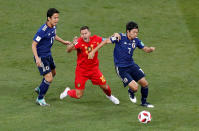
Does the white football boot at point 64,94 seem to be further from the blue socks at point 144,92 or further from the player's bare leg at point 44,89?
the blue socks at point 144,92

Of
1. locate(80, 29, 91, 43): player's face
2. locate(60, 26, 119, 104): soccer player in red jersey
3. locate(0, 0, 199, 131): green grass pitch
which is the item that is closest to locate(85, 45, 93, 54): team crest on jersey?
locate(60, 26, 119, 104): soccer player in red jersey

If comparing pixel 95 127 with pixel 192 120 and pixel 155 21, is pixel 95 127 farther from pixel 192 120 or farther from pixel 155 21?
pixel 155 21

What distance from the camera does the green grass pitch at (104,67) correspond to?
502 inches

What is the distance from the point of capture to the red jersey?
1371cm

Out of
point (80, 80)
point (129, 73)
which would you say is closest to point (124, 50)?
point (129, 73)

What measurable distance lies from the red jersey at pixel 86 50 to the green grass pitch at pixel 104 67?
3.70 feet

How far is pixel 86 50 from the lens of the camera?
13.8 meters

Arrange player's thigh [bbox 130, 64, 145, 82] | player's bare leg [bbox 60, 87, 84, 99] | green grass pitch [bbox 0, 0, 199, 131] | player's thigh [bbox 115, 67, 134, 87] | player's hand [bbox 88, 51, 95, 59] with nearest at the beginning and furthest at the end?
green grass pitch [bbox 0, 0, 199, 131], player's hand [bbox 88, 51, 95, 59], player's thigh [bbox 115, 67, 134, 87], player's thigh [bbox 130, 64, 145, 82], player's bare leg [bbox 60, 87, 84, 99]

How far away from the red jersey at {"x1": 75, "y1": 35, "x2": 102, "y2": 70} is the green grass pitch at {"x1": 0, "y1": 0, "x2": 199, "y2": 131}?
1126mm

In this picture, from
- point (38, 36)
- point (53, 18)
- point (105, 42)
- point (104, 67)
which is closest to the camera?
point (105, 42)

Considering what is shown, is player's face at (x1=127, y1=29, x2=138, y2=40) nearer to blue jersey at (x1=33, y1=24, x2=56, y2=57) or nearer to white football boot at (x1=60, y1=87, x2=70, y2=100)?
blue jersey at (x1=33, y1=24, x2=56, y2=57)

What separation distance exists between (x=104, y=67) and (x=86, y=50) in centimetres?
410

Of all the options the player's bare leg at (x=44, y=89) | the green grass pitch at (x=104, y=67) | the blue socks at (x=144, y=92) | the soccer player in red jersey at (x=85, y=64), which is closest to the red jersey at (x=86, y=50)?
the soccer player in red jersey at (x=85, y=64)

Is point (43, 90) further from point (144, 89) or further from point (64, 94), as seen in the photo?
point (144, 89)
